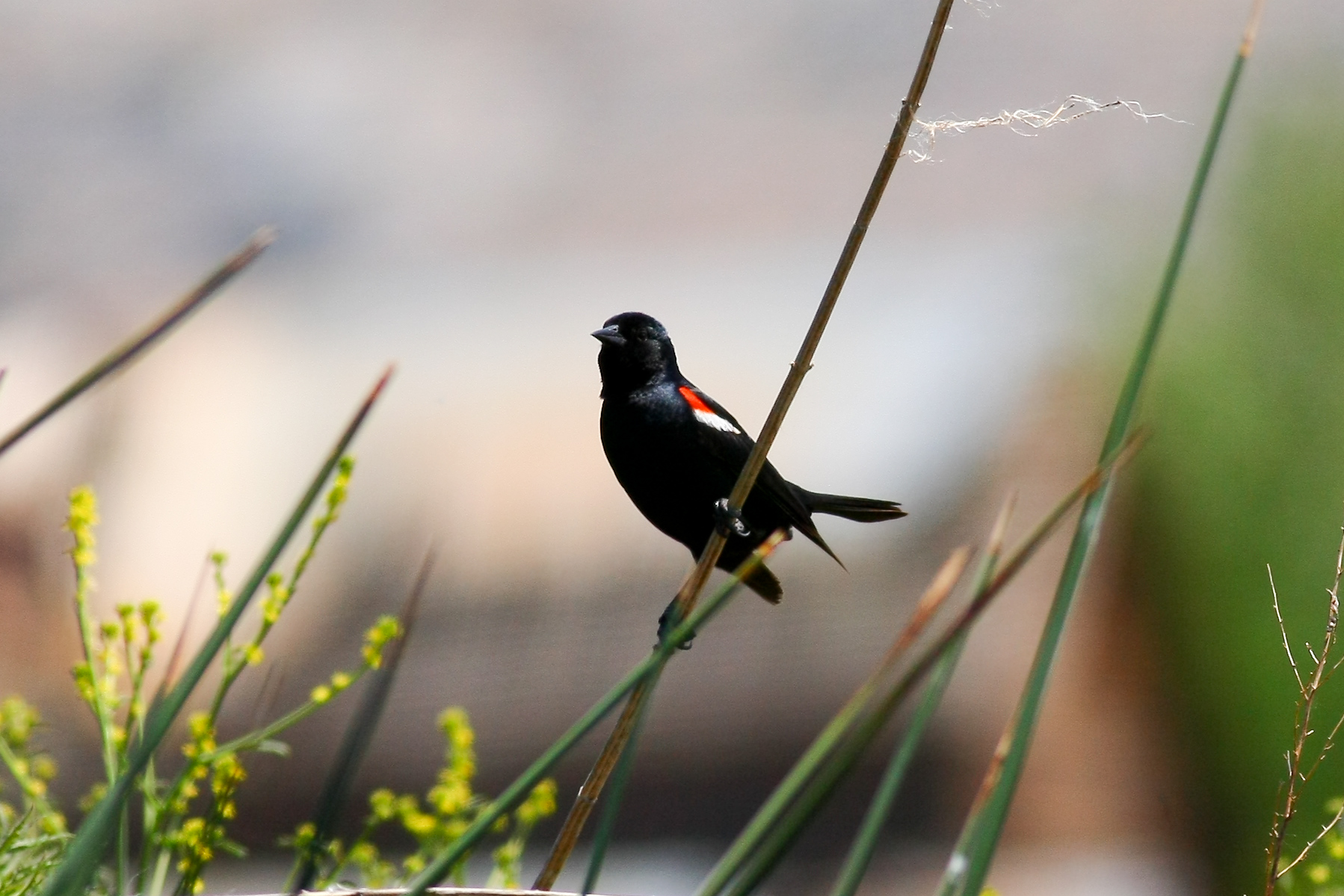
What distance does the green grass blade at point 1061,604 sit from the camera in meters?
0.96

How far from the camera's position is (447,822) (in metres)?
2.04

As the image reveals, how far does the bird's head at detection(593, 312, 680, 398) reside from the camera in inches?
101

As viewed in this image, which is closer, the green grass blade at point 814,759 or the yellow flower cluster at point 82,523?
the green grass blade at point 814,759

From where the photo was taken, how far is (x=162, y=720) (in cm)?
101

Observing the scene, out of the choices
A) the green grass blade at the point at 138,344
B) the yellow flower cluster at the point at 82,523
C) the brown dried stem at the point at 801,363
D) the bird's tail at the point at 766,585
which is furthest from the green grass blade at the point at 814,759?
the bird's tail at the point at 766,585

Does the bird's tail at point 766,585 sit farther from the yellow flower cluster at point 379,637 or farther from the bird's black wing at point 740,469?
the yellow flower cluster at point 379,637

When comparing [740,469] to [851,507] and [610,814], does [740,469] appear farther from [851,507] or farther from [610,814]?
[610,814]

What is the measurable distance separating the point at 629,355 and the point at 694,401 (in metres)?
0.17

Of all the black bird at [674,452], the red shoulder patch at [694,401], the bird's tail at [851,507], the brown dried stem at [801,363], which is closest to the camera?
the brown dried stem at [801,363]

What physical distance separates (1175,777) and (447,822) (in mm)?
5233

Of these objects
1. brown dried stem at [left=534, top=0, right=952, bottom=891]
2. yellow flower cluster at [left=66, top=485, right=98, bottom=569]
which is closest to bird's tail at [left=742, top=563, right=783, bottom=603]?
brown dried stem at [left=534, top=0, right=952, bottom=891]

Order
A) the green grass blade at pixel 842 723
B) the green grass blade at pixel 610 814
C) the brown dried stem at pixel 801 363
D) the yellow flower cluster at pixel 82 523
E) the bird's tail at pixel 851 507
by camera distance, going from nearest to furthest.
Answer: the green grass blade at pixel 842 723
the green grass blade at pixel 610 814
the brown dried stem at pixel 801 363
the yellow flower cluster at pixel 82 523
the bird's tail at pixel 851 507

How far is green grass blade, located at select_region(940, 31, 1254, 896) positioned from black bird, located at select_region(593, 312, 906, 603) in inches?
52.5

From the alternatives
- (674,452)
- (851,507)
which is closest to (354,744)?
(674,452)
